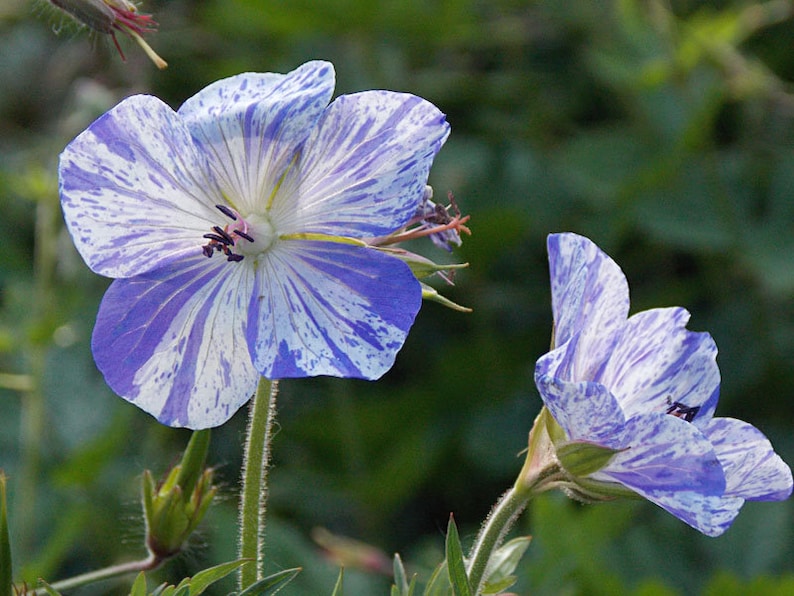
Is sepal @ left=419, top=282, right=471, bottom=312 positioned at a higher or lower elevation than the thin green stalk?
higher

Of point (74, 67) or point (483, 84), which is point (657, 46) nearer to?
point (483, 84)

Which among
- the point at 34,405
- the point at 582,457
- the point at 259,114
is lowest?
the point at 34,405

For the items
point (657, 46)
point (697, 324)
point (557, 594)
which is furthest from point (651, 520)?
point (657, 46)

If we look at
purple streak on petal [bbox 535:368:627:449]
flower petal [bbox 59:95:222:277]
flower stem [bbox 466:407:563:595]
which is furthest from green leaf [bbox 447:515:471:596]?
flower petal [bbox 59:95:222:277]

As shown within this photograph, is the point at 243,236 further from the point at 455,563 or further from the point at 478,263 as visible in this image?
the point at 478,263

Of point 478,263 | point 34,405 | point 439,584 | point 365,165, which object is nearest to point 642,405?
point 439,584

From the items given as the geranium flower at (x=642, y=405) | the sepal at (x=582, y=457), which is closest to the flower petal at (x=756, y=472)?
the geranium flower at (x=642, y=405)

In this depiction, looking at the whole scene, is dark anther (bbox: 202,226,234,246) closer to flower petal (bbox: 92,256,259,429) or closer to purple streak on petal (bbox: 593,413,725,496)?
flower petal (bbox: 92,256,259,429)
